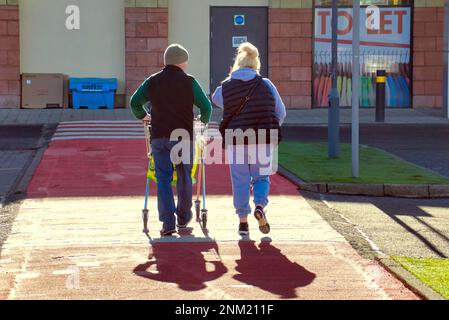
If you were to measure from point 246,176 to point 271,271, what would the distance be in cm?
191

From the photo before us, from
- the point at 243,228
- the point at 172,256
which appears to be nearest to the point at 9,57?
Result: the point at 243,228

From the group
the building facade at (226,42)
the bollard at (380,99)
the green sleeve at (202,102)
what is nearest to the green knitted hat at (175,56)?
the green sleeve at (202,102)

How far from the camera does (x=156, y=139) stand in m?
11.3

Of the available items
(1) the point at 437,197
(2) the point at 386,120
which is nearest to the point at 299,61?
(2) the point at 386,120

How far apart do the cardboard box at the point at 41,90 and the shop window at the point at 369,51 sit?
650 cm

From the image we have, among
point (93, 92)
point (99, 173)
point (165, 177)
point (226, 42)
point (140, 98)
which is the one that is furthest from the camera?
point (226, 42)

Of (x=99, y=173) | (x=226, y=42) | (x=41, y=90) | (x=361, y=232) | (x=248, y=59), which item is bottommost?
(x=361, y=232)

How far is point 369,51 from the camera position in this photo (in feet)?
96.5

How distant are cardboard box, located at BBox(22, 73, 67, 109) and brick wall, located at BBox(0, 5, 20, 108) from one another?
0.73ft

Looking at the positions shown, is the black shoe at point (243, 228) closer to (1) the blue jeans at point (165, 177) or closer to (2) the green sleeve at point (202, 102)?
(1) the blue jeans at point (165, 177)

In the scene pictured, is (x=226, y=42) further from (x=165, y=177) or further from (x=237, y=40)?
(x=165, y=177)

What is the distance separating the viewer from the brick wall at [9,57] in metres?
28.1

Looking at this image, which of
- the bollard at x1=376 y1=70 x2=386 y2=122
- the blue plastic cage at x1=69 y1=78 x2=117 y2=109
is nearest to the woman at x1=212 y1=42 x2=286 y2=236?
the bollard at x1=376 y1=70 x2=386 y2=122

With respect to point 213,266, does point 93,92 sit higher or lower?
higher
